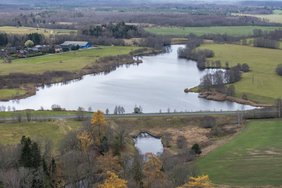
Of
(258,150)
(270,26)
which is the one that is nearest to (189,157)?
(258,150)

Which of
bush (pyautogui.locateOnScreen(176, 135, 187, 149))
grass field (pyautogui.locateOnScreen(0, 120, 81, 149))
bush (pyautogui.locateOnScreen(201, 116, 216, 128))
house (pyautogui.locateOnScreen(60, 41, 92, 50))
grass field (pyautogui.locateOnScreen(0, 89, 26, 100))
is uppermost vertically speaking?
house (pyautogui.locateOnScreen(60, 41, 92, 50))

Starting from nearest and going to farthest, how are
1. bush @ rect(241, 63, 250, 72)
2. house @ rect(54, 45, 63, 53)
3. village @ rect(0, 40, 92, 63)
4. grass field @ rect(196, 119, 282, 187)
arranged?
grass field @ rect(196, 119, 282, 187), bush @ rect(241, 63, 250, 72), village @ rect(0, 40, 92, 63), house @ rect(54, 45, 63, 53)

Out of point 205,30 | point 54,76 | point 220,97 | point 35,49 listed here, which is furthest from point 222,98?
point 205,30

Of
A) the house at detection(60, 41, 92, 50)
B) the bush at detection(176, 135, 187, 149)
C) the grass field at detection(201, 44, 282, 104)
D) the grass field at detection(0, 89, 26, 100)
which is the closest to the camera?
the bush at detection(176, 135, 187, 149)

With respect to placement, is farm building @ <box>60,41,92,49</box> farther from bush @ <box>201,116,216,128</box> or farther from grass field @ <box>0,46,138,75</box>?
bush @ <box>201,116,216,128</box>

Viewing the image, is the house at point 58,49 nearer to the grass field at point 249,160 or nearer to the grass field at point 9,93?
the grass field at point 9,93

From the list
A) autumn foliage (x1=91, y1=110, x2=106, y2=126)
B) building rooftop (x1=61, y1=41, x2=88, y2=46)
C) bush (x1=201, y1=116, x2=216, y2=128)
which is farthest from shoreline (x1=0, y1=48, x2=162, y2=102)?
autumn foliage (x1=91, y1=110, x2=106, y2=126)

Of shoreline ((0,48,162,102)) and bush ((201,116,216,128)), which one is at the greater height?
shoreline ((0,48,162,102))

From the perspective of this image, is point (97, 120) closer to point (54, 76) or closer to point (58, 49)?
point (54, 76)

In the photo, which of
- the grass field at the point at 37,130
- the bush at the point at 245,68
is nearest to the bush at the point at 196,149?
the grass field at the point at 37,130
